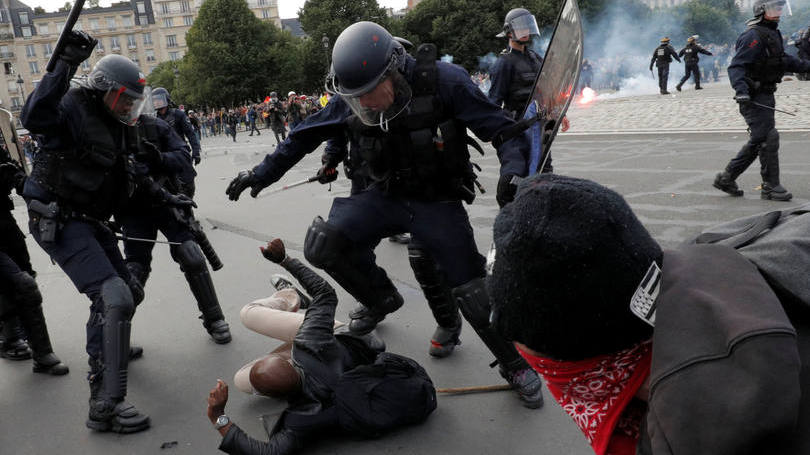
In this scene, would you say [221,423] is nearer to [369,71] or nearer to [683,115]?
[369,71]

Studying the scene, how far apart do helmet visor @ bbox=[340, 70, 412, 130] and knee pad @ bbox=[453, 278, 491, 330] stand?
87cm

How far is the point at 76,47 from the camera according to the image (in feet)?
10.0

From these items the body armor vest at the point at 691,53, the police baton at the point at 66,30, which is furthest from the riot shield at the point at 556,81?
the body armor vest at the point at 691,53

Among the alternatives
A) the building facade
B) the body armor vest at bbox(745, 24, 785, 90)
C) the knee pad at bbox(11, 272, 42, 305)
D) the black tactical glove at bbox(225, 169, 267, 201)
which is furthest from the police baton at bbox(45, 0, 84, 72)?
the building facade

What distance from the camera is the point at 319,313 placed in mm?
3090

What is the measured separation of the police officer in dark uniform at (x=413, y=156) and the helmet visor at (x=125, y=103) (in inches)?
34.7

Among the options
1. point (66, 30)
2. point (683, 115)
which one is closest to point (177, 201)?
point (66, 30)

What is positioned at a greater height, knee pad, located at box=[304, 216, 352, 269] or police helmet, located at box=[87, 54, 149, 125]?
police helmet, located at box=[87, 54, 149, 125]

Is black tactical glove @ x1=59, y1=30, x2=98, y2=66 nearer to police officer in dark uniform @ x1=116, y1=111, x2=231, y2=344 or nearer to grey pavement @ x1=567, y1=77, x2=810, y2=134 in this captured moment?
police officer in dark uniform @ x1=116, y1=111, x2=231, y2=344

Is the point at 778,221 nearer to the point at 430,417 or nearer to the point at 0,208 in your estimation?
the point at 430,417

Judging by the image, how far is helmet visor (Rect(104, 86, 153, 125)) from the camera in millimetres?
3347

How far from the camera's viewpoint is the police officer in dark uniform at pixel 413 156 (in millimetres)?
2957

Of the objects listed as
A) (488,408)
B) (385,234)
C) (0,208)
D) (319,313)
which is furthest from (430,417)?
(0,208)

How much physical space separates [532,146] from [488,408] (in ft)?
4.14
